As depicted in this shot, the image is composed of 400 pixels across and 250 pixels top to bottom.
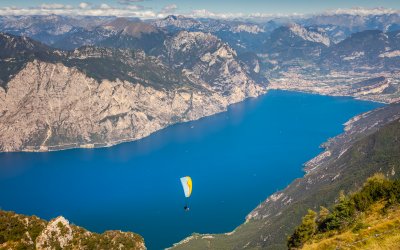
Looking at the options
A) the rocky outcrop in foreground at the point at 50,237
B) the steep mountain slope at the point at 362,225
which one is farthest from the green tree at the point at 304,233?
the rocky outcrop in foreground at the point at 50,237

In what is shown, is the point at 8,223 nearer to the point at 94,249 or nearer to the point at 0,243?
the point at 0,243

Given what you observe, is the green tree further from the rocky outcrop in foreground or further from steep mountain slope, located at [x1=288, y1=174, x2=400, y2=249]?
the rocky outcrop in foreground

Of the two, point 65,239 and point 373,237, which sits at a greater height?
point 373,237

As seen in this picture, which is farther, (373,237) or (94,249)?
(94,249)

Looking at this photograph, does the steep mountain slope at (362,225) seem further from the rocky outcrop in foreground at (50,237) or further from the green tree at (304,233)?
the rocky outcrop in foreground at (50,237)

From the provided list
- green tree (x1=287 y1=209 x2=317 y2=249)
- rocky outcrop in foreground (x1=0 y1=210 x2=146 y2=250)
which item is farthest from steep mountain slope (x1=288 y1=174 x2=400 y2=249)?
rocky outcrop in foreground (x1=0 y1=210 x2=146 y2=250)

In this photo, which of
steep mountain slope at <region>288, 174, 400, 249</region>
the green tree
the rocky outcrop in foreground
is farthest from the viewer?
the green tree

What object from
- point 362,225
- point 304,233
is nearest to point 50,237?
point 304,233

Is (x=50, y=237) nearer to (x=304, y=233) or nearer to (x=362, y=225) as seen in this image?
(x=304, y=233)

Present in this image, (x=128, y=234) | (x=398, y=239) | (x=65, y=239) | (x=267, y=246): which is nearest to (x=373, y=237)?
(x=398, y=239)
